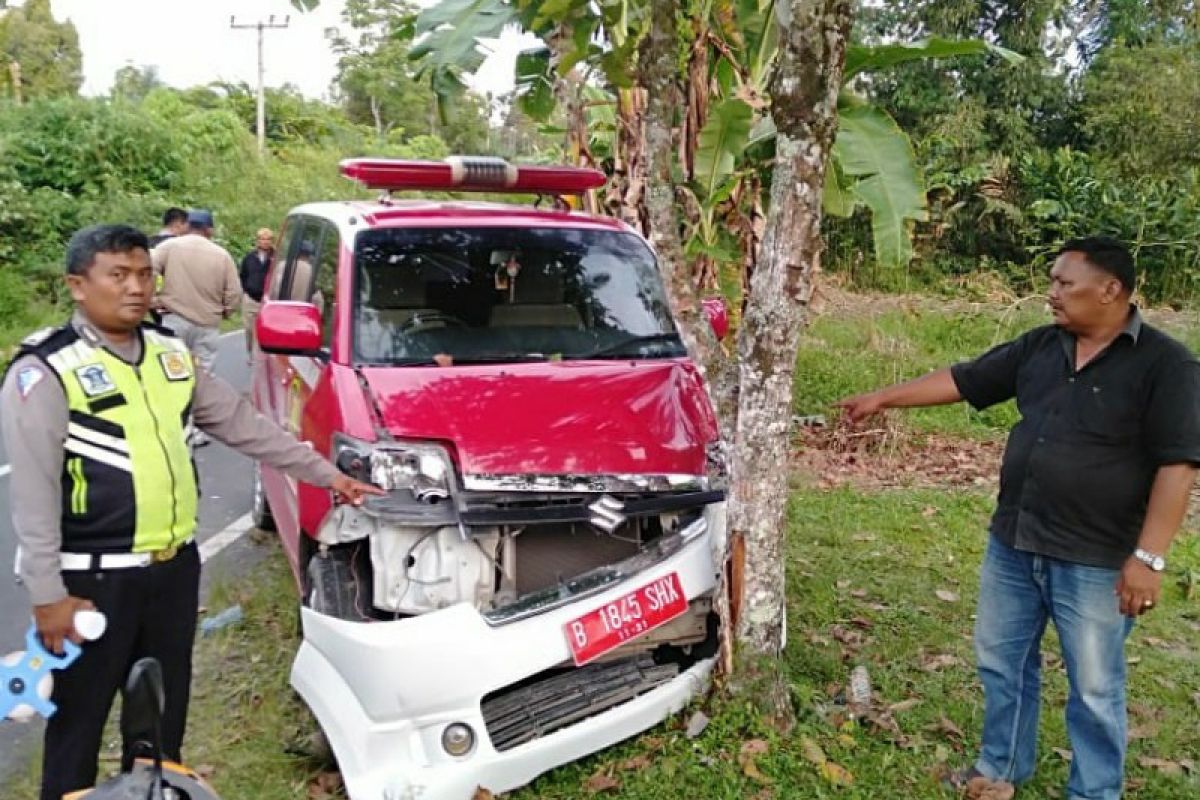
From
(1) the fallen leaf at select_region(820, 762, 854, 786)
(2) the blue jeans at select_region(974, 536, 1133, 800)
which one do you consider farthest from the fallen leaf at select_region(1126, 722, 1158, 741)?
(1) the fallen leaf at select_region(820, 762, 854, 786)

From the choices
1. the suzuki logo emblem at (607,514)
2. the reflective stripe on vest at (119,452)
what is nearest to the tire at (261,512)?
the suzuki logo emblem at (607,514)

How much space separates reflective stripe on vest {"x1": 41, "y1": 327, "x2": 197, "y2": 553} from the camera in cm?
265

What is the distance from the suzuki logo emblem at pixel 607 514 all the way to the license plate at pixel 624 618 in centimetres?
24

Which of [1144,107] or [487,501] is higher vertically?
[1144,107]

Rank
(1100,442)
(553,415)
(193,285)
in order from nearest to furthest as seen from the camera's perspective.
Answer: (1100,442), (553,415), (193,285)

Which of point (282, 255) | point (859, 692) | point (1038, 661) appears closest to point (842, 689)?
point (859, 692)

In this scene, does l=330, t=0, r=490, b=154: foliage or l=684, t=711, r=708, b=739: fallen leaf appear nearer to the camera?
l=684, t=711, r=708, b=739: fallen leaf

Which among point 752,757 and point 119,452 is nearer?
point 119,452

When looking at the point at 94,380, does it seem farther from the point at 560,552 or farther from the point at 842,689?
the point at 842,689

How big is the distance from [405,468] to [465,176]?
1.83 meters

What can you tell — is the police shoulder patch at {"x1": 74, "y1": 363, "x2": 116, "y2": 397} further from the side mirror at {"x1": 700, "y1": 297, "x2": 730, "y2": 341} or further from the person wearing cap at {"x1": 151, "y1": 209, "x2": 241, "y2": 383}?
the person wearing cap at {"x1": 151, "y1": 209, "x2": 241, "y2": 383}

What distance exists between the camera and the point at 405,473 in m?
3.50

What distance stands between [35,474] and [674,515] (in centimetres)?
218

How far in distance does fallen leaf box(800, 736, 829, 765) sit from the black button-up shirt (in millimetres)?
1017
